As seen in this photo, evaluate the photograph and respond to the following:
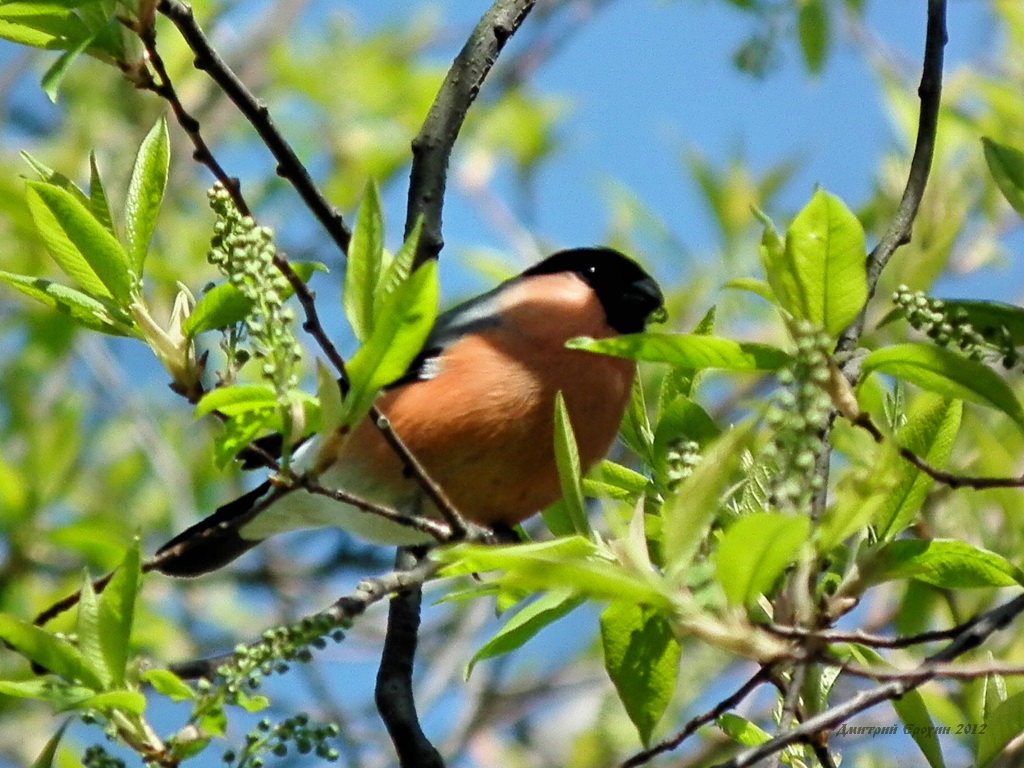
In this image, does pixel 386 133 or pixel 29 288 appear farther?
pixel 386 133

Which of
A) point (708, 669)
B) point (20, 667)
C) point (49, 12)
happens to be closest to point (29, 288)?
point (49, 12)

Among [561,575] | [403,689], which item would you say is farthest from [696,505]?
[403,689]

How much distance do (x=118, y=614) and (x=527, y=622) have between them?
0.53 meters

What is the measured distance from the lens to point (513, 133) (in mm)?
6086

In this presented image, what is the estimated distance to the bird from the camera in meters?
3.15

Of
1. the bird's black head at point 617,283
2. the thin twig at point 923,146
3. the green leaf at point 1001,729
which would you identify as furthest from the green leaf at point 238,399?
the bird's black head at point 617,283

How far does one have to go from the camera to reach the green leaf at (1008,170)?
2.04 meters

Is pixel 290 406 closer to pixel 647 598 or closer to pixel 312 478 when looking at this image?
pixel 312 478

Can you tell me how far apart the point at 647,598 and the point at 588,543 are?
0.22 metres

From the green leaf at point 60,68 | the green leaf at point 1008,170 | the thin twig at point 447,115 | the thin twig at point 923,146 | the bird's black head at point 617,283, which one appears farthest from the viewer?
the bird's black head at point 617,283

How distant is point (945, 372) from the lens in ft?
5.79

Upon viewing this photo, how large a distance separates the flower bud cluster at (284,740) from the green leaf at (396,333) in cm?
40

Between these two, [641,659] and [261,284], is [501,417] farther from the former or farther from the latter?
[261,284]

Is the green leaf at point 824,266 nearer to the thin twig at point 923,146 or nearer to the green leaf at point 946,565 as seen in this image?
the green leaf at point 946,565
